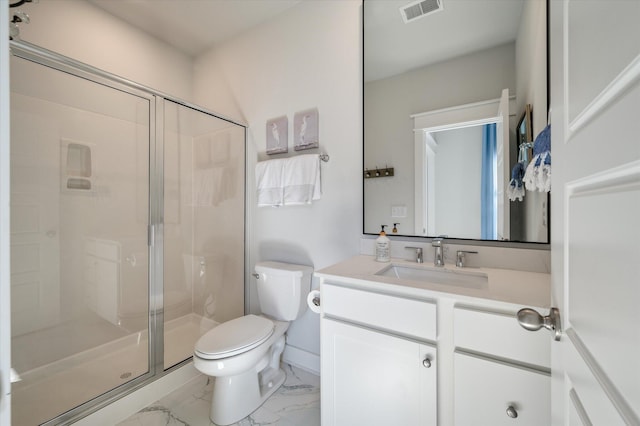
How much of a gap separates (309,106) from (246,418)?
1.96m

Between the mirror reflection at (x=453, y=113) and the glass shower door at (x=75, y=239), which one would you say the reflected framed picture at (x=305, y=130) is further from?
the glass shower door at (x=75, y=239)

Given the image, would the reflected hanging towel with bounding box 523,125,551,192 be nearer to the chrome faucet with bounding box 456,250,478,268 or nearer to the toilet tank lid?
the chrome faucet with bounding box 456,250,478,268

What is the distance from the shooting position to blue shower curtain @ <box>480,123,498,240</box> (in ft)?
4.06

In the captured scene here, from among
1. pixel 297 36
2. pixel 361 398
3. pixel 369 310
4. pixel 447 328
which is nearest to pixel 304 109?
pixel 297 36

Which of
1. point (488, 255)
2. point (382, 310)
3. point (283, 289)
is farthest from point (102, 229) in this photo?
point (488, 255)

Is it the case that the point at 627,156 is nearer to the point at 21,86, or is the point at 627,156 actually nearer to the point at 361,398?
the point at 361,398

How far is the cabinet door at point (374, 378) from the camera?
0.93m

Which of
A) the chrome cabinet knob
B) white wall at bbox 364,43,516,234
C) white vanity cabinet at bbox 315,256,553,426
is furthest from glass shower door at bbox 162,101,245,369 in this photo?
the chrome cabinet knob

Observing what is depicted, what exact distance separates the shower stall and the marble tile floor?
0.58 ft

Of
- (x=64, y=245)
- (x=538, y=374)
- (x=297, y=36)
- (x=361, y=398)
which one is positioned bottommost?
(x=361, y=398)

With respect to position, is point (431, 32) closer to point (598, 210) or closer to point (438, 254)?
point (438, 254)

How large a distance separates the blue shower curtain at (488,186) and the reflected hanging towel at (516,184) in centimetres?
6

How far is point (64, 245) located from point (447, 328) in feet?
7.47

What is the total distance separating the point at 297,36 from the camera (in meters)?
1.85
